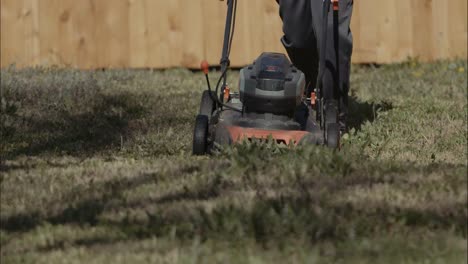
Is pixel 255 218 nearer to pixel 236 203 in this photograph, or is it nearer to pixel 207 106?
pixel 236 203

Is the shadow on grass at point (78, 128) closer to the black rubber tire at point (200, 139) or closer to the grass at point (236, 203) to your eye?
the grass at point (236, 203)

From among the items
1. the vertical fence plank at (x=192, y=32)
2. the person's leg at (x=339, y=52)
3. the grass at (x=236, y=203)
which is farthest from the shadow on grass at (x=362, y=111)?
the vertical fence plank at (x=192, y=32)

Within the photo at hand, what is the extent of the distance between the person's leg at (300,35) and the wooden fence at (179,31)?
3654mm

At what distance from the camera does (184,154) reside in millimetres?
6523

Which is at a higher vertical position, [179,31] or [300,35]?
[300,35]

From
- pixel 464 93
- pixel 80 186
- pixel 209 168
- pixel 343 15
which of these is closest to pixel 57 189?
pixel 80 186

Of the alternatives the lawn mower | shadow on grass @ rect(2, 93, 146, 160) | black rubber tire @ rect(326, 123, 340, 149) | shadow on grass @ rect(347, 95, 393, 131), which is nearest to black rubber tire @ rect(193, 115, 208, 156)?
the lawn mower

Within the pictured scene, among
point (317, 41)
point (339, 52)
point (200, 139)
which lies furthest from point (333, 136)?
point (339, 52)

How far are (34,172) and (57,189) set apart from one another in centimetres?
43

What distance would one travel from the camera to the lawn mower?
623 centimetres

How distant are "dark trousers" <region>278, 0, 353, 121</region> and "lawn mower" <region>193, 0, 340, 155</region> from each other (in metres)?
0.61

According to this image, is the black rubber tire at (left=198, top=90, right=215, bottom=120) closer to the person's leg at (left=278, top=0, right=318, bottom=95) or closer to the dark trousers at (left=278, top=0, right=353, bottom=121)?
the dark trousers at (left=278, top=0, right=353, bottom=121)

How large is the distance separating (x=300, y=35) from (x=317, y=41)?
34 centimetres

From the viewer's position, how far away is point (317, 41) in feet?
23.5
